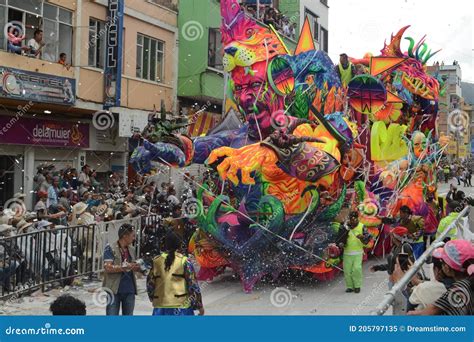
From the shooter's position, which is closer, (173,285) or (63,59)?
(173,285)

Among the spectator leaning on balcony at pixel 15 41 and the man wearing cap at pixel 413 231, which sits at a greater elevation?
the spectator leaning on balcony at pixel 15 41

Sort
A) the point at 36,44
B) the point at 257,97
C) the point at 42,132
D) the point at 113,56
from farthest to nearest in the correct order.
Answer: the point at 113,56 → the point at 42,132 → the point at 36,44 → the point at 257,97

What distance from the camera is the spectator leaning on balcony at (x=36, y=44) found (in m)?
15.1

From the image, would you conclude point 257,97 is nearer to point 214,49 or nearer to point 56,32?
point 56,32

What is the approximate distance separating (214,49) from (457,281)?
18.5m

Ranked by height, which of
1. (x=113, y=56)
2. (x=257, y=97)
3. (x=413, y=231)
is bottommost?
(x=413, y=231)

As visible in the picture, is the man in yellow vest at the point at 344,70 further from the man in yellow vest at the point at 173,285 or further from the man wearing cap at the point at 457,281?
the man wearing cap at the point at 457,281

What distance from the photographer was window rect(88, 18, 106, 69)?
17.4 meters

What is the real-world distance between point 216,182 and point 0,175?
22.2 ft

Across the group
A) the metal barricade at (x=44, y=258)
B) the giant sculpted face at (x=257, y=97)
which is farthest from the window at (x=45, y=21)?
the giant sculpted face at (x=257, y=97)

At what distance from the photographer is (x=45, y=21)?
1579cm

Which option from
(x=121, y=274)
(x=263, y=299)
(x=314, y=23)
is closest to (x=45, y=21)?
(x=263, y=299)

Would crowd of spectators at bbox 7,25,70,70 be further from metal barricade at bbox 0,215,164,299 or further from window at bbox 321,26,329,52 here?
window at bbox 321,26,329,52

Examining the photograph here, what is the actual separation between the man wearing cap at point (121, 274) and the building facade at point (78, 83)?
8.56m
